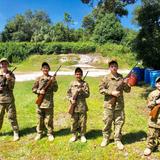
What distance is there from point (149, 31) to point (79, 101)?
13305 millimetres

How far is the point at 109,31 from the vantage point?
5238cm

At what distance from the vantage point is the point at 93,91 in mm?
19234

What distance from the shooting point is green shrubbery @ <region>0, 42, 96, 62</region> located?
4578 cm

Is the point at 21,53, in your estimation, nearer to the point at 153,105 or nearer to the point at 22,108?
the point at 22,108

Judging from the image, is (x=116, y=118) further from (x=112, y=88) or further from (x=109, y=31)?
(x=109, y=31)

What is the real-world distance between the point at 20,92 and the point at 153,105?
1222cm

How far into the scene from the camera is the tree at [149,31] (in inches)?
847

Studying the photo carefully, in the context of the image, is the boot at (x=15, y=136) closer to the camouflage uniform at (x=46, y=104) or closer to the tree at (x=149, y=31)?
the camouflage uniform at (x=46, y=104)

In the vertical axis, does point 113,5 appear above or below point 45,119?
above

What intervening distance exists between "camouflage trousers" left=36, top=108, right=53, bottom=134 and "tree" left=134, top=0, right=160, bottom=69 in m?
13.0

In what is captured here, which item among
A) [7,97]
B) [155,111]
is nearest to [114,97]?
[155,111]

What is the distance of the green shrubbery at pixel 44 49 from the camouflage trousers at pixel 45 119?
35.7 meters

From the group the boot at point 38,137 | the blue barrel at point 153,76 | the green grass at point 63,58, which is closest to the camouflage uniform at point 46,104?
the boot at point 38,137

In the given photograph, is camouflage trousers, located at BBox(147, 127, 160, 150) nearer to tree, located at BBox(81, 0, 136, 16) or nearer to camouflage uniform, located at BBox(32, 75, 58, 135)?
camouflage uniform, located at BBox(32, 75, 58, 135)
